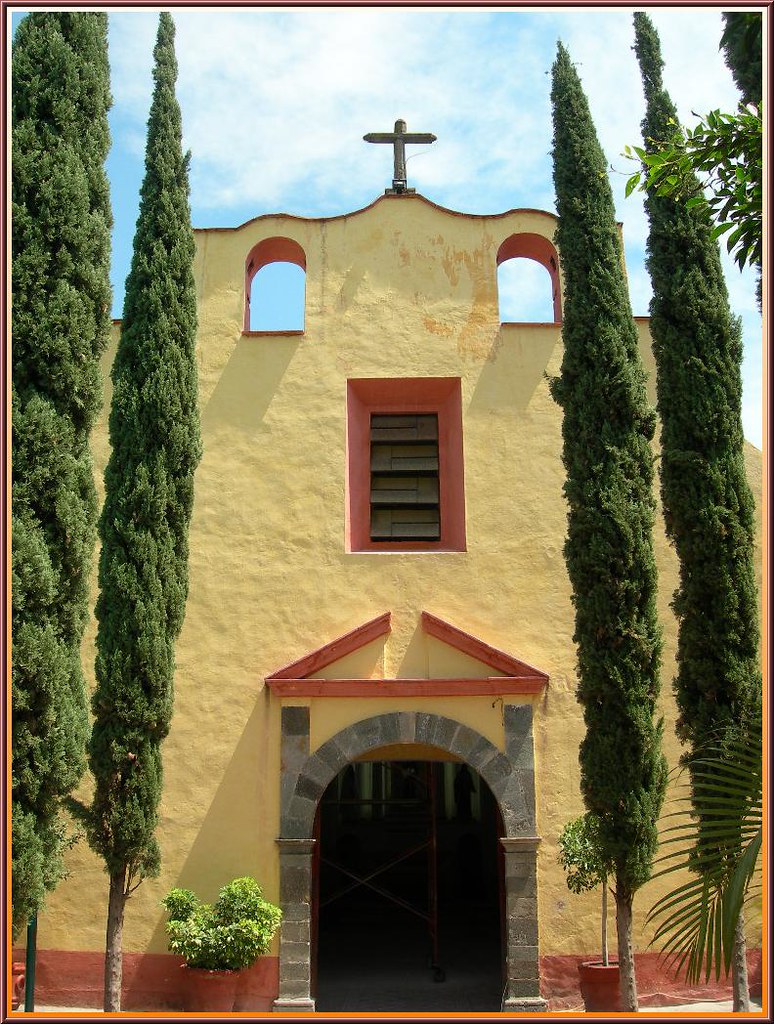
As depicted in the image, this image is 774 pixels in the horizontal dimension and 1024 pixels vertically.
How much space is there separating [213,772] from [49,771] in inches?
117

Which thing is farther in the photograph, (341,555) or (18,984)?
(341,555)

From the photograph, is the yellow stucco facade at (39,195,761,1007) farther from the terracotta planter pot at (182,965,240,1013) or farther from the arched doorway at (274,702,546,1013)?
the terracotta planter pot at (182,965,240,1013)

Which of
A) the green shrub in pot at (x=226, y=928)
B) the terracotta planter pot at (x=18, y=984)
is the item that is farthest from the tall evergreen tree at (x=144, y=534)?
the terracotta planter pot at (x=18, y=984)

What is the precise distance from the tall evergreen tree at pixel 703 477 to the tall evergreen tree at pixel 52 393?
4604 mm

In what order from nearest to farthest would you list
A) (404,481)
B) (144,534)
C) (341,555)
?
(144,534) < (341,555) < (404,481)

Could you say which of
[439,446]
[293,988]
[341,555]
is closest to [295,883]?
[293,988]

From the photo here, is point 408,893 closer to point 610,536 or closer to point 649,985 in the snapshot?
point 649,985

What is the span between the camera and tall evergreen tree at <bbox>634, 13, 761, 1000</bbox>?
7754 mm

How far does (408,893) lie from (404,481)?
8949mm

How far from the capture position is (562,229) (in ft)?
29.7

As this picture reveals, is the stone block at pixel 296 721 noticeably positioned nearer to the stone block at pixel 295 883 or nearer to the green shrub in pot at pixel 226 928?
the stone block at pixel 295 883

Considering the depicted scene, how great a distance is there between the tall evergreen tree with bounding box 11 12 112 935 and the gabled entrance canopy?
2.53 m

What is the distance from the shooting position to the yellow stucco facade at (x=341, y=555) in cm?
909

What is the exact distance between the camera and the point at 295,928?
28.6ft
